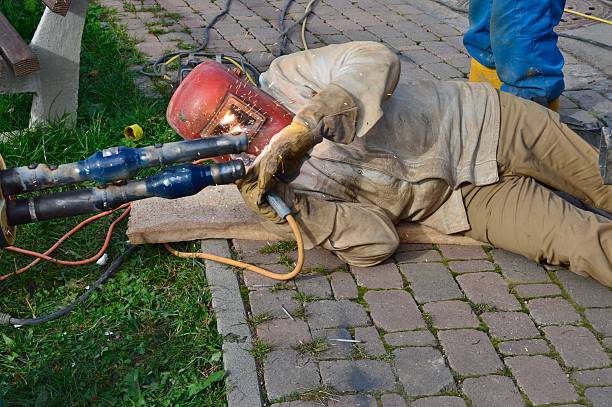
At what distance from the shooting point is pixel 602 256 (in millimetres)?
3367

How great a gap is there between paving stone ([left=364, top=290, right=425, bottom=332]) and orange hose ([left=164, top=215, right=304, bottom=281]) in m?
0.32

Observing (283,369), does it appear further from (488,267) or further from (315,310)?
(488,267)

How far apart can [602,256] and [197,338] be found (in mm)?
1594

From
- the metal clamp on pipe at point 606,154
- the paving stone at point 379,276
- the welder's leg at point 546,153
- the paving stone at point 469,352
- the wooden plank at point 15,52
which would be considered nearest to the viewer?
the metal clamp on pipe at point 606,154

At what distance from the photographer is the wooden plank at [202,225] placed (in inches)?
146

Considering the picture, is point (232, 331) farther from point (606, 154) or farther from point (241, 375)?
point (606, 154)

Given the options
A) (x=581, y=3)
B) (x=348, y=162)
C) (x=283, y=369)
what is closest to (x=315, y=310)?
(x=283, y=369)

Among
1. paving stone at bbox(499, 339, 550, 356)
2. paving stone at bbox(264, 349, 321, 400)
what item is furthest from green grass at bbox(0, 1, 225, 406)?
paving stone at bbox(499, 339, 550, 356)

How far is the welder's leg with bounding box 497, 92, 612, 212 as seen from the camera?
12.3ft

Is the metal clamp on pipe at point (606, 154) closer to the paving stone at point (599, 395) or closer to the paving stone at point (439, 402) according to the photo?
the paving stone at point (599, 395)

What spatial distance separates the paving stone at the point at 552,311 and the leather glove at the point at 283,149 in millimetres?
1095

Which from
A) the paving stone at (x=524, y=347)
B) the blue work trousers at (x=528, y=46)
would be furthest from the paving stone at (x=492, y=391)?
the blue work trousers at (x=528, y=46)

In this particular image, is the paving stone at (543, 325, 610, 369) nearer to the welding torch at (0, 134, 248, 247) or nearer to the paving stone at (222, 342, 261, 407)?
the paving stone at (222, 342, 261, 407)

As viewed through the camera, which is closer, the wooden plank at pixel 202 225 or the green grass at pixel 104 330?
the green grass at pixel 104 330
